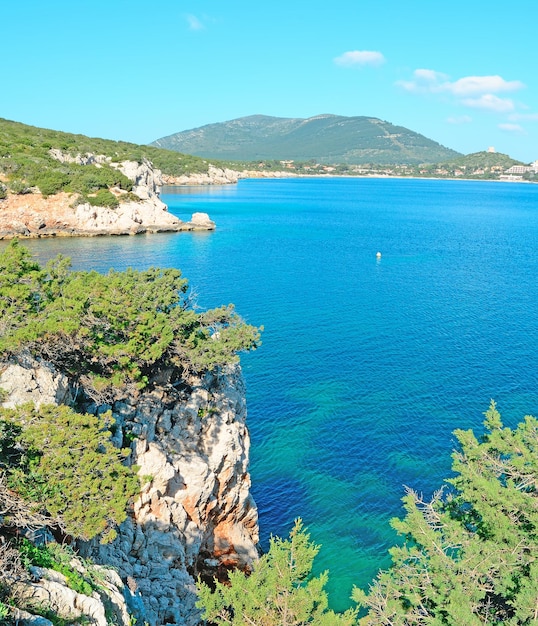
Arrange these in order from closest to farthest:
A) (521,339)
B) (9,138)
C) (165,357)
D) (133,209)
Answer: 1. (165,357)
2. (521,339)
3. (133,209)
4. (9,138)

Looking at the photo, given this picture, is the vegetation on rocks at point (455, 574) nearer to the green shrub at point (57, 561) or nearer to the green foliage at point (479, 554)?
the green foliage at point (479, 554)

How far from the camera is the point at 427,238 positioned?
3967 inches

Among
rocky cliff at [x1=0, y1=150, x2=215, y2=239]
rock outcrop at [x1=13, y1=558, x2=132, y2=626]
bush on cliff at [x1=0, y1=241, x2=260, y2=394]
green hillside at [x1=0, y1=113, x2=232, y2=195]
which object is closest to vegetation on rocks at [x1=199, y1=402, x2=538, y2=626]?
rock outcrop at [x1=13, y1=558, x2=132, y2=626]

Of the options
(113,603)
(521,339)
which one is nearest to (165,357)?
(113,603)

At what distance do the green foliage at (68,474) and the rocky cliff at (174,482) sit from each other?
1.80 m

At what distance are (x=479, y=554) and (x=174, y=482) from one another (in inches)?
458

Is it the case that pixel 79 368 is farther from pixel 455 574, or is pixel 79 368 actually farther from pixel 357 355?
pixel 357 355

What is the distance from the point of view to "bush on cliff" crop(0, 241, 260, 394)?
19.0m

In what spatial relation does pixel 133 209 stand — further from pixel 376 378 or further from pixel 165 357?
pixel 165 357

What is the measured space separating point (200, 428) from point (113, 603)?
36.7ft

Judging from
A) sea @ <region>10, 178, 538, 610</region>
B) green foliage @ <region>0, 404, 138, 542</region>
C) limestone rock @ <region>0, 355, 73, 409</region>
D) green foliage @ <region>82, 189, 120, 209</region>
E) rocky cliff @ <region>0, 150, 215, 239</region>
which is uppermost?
green foliage @ <region>82, 189, 120, 209</region>

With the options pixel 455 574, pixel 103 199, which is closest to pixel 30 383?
pixel 455 574

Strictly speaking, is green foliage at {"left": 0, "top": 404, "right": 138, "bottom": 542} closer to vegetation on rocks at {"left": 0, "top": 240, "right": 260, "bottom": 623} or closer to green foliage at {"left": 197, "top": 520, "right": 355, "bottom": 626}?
vegetation on rocks at {"left": 0, "top": 240, "right": 260, "bottom": 623}

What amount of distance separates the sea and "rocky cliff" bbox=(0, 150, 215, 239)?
165 inches
